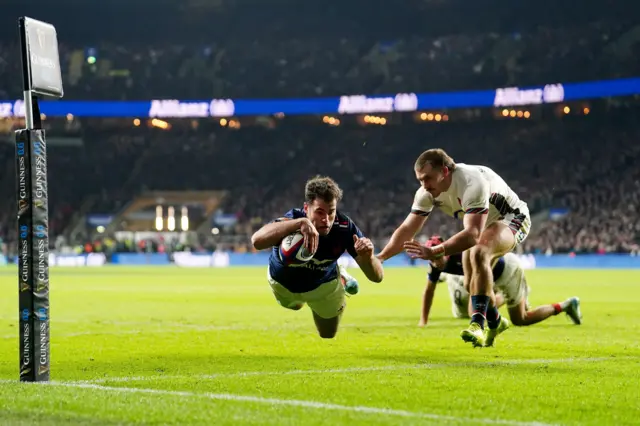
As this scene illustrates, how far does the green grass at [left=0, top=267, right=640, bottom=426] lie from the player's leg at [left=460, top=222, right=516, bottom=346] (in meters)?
0.32

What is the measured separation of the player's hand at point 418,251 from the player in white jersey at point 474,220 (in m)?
0.01

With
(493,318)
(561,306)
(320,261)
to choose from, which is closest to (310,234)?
(320,261)

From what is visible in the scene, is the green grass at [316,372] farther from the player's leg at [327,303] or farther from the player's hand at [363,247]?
the player's hand at [363,247]

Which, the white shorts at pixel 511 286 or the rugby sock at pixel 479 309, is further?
the white shorts at pixel 511 286

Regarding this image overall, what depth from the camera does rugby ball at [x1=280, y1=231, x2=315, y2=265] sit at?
32.1ft

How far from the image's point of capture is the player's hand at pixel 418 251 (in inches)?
367

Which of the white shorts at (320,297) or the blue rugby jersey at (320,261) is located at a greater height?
the blue rugby jersey at (320,261)

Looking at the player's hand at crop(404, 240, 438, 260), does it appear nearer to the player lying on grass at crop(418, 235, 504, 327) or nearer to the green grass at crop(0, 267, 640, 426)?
the green grass at crop(0, 267, 640, 426)

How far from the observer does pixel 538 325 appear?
14938mm

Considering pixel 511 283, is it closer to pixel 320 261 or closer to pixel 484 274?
pixel 484 274

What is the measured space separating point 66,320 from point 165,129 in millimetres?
56197

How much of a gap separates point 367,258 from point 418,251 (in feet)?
1.66

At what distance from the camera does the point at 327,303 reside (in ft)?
36.2

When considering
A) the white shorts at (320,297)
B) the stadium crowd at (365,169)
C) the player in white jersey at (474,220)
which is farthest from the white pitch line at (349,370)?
the stadium crowd at (365,169)
